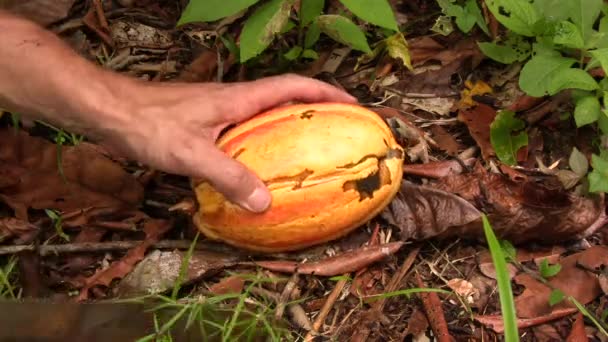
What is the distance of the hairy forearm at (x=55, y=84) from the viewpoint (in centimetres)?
198

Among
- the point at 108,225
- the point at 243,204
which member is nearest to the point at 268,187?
the point at 243,204

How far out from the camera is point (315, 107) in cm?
217

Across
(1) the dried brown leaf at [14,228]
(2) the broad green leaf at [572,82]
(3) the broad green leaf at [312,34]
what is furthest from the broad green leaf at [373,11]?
(1) the dried brown leaf at [14,228]

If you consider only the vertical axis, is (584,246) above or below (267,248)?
below

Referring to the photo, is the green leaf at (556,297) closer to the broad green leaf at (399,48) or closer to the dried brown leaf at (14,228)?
the broad green leaf at (399,48)

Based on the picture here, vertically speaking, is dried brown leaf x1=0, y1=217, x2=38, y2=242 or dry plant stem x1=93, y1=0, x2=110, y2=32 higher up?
dry plant stem x1=93, y1=0, x2=110, y2=32

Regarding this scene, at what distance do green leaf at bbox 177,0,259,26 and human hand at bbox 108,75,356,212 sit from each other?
7.9 inches

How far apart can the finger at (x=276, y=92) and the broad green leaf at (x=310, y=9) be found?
0.97ft

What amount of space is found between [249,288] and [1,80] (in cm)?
88

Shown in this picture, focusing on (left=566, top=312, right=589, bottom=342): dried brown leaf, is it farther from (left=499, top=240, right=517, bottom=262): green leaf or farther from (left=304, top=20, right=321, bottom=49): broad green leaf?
(left=304, top=20, right=321, bottom=49): broad green leaf

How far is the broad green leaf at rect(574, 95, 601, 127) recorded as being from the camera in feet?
7.61

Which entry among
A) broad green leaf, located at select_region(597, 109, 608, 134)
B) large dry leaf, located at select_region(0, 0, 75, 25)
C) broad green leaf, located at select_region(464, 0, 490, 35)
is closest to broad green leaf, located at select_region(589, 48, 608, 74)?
broad green leaf, located at select_region(597, 109, 608, 134)

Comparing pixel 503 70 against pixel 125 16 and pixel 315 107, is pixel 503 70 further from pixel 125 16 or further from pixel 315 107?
pixel 125 16

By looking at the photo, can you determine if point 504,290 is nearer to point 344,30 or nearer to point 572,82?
point 572,82
